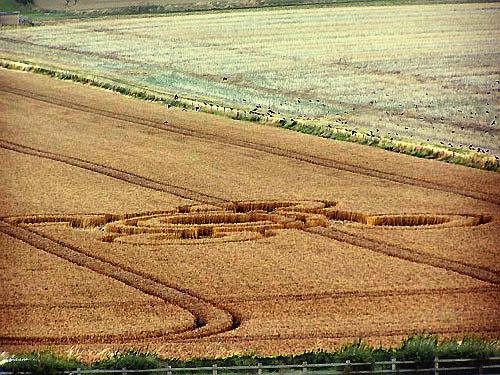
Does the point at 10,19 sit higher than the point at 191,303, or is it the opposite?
the point at 10,19

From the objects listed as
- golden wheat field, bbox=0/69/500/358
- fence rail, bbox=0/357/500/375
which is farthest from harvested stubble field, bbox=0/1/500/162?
fence rail, bbox=0/357/500/375

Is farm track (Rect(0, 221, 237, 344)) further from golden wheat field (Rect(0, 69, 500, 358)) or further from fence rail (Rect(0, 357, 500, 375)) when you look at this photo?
fence rail (Rect(0, 357, 500, 375))

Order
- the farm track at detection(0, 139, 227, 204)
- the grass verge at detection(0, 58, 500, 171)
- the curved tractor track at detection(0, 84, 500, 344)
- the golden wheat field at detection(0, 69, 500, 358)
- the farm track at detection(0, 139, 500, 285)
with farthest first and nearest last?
the grass verge at detection(0, 58, 500, 171), the farm track at detection(0, 139, 227, 204), the farm track at detection(0, 139, 500, 285), the curved tractor track at detection(0, 84, 500, 344), the golden wheat field at detection(0, 69, 500, 358)

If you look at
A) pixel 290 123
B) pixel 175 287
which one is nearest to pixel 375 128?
pixel 290 123

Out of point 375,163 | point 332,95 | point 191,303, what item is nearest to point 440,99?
point 332,95

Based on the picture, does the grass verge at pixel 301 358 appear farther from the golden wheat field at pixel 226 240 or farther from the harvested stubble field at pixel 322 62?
the harvested stubble field at pixel 322 62

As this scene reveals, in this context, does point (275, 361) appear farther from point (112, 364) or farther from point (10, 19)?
point (10, 19)

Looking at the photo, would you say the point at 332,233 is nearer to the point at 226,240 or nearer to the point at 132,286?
the point at 226,240
